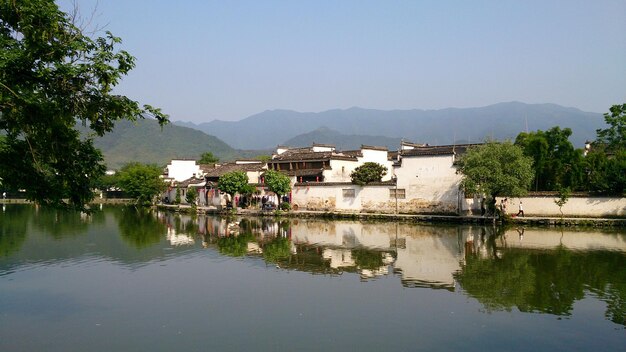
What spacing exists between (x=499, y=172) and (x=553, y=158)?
6442 mm

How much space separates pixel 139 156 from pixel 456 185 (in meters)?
163

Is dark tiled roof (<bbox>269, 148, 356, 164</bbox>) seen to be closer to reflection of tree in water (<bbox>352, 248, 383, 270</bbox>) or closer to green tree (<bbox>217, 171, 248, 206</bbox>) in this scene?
green tree (<bbox>217, 171, 248, 206</bbox>)

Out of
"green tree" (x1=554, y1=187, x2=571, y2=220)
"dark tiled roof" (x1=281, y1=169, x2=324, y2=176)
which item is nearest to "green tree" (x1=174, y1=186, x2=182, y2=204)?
"dark tiled roof" (x1=281, y1=169, x2=324, y2=176)

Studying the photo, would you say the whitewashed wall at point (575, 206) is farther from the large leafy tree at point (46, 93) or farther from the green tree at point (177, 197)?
the green tree at point (177, 197)

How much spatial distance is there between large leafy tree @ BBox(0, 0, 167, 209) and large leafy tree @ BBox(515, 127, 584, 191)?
28.6 meters

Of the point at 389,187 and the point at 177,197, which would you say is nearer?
the point at 389,187

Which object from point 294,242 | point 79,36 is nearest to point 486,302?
point 79,36

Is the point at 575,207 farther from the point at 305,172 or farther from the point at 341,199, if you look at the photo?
the point at 305,172

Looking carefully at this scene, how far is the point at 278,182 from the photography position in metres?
39.6

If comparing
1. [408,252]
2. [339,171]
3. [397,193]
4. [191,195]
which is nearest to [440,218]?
[397,193]

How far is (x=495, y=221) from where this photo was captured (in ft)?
97.5

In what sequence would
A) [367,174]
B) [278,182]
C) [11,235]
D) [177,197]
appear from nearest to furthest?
[11,235] < [367,174] < [278,182] < [177,197]

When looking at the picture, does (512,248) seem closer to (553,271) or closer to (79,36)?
(553,271)

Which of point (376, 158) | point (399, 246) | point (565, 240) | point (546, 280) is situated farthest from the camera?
point (376, 158)
